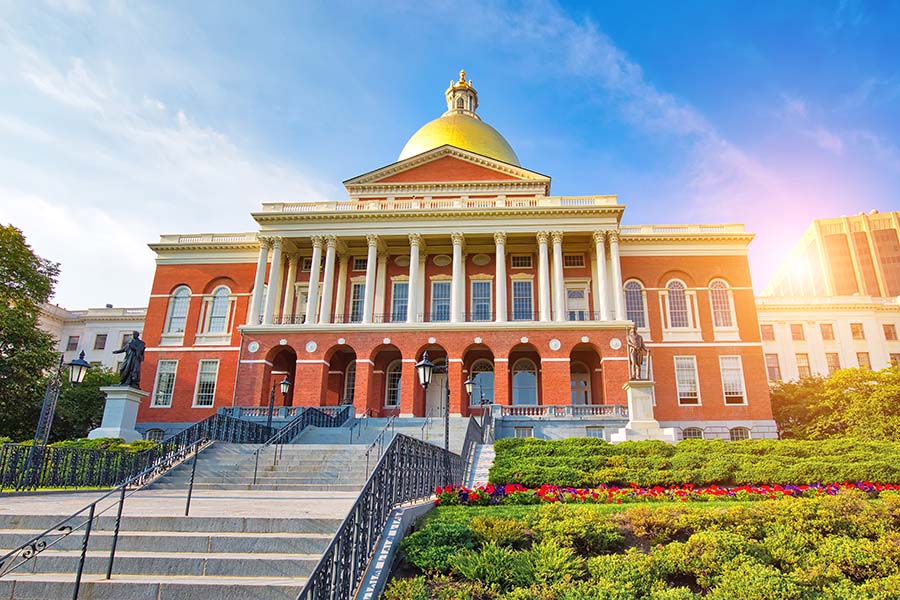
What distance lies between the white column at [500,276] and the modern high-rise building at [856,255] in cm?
9084

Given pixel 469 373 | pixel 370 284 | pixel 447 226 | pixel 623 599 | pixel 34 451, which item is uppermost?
pixel 447 226

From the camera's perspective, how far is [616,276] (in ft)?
115

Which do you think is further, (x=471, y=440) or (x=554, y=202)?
(x=554, y=202)

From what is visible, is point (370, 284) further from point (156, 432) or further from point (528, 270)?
point (156, 432)

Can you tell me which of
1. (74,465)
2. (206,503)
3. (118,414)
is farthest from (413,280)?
(206,503)

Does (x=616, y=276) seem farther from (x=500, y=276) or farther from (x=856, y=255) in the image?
(x=856, y=255)

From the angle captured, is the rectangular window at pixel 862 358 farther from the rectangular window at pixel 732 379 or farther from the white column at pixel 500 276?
the white column at pixel 500 276

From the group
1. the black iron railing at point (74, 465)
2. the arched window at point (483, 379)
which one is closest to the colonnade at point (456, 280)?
the arched window at point (483, 379)

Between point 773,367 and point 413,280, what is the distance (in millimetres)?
39463

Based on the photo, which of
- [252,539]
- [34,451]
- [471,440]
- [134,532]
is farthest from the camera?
[471,440]

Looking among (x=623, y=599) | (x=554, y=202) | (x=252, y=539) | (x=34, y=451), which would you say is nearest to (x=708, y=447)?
(x=623, y=599)

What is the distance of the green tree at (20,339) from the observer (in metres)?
30.1

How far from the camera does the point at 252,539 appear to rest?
7496 mm

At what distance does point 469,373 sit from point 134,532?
2901 centimetres
